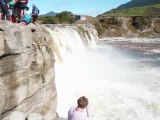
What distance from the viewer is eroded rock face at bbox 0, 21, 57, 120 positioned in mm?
15695

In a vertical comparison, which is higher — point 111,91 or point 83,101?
point 83,101

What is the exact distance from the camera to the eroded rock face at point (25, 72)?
1570 cm

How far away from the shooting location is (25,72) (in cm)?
1722

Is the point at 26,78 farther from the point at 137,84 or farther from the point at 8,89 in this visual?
the point at 137,84

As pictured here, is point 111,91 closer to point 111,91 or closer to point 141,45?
point 111,91

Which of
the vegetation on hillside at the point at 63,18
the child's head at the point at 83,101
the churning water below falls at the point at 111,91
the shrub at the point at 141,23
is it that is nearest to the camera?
the child's head at the point at 83,101

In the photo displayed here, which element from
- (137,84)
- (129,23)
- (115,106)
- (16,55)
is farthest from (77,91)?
(129,23)

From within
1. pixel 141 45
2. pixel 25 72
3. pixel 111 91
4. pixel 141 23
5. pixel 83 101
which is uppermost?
pixel 83 101

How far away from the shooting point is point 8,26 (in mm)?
16297

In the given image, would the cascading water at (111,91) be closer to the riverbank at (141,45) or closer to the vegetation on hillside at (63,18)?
the riverbank at (141,45)

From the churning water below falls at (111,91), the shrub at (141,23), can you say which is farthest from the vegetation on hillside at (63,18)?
the churning water below falls at (111,91)

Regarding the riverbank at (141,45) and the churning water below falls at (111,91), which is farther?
the riverbank at (141,45)

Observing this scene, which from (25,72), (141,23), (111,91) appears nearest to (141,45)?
(141,23)

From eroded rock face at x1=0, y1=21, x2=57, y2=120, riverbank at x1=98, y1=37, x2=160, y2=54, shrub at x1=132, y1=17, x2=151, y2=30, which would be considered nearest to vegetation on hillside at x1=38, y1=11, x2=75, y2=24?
riverbank at x1=98, y1=37, x2=160, y2=54
